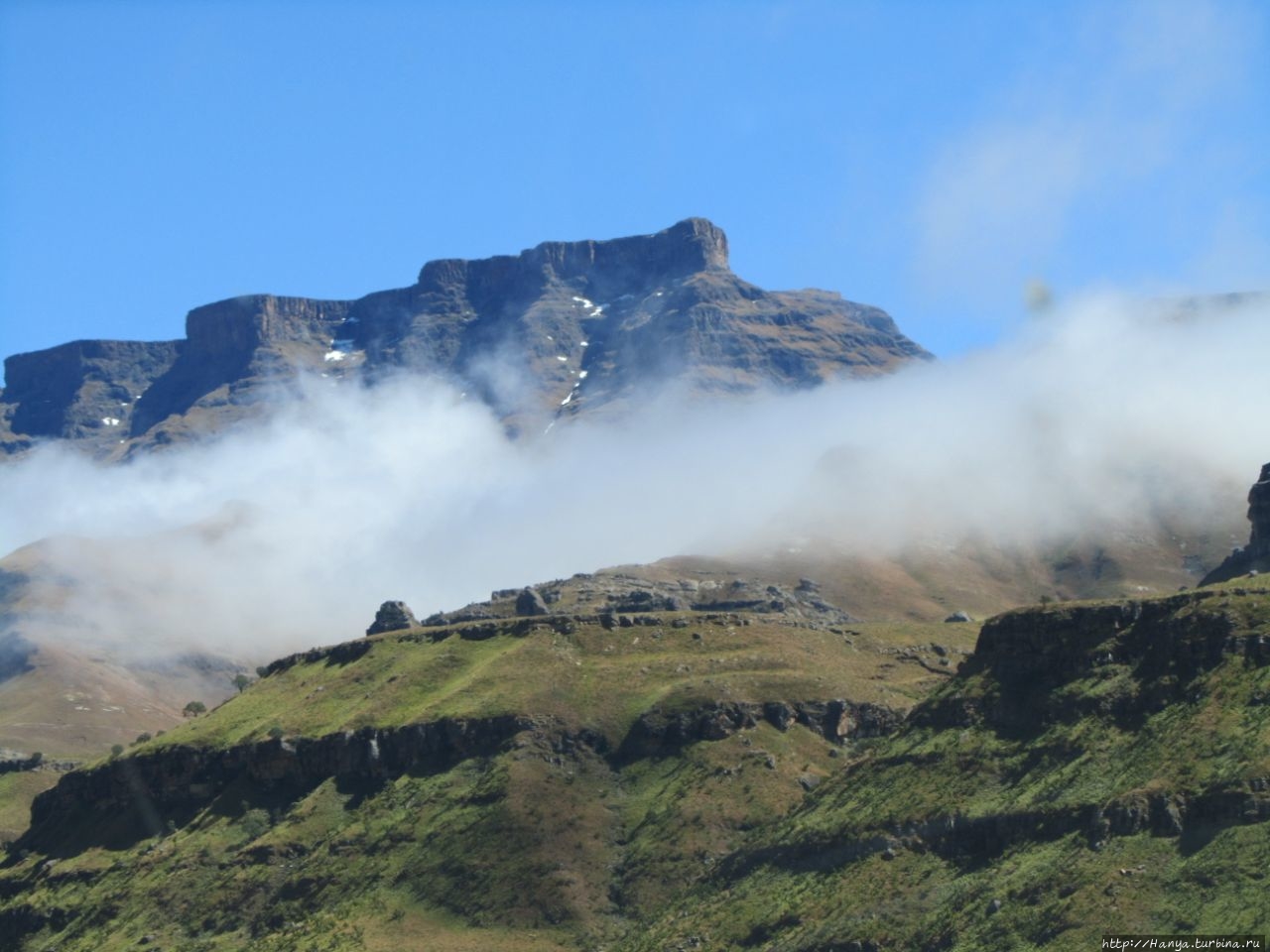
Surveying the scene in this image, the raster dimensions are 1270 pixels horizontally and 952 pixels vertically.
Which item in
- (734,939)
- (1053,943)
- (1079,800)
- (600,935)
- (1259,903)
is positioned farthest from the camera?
(600,935)

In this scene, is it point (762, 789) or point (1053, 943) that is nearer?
point (1053, 943)

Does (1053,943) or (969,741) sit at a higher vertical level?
(969,741)

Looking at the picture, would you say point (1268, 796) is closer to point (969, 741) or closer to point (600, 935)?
point (969, 741)

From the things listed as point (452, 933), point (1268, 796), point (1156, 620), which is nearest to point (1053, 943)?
point (1268, 796)

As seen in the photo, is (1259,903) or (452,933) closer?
(1259,903)

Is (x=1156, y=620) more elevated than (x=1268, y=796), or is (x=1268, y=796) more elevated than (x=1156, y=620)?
(x=1156, y=620)

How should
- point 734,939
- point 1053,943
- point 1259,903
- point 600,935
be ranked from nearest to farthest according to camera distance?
point 1259,903 → point 1053,943 → point 734,939 → point 600,935

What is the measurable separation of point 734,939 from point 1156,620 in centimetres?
4458

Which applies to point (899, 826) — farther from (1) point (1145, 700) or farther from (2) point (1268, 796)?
(2) point (1268, 796)

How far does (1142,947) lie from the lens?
12050 centimetres

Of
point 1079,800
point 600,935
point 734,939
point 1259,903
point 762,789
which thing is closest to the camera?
point 1259,903

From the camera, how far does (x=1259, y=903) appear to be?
11794 cm

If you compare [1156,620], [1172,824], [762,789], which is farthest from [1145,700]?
[762,789]

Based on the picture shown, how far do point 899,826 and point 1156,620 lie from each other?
27923 millimetres
